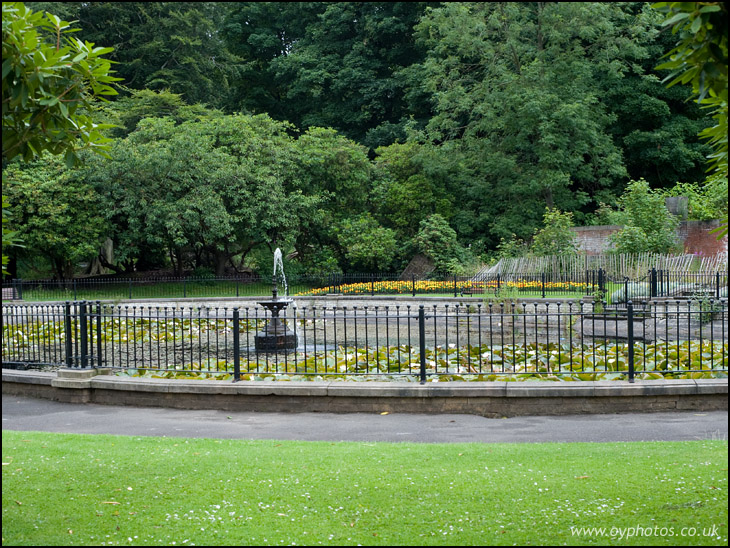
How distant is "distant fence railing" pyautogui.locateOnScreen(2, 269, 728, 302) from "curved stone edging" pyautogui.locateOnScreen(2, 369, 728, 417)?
37.4 ft

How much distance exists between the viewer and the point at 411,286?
28.6 meters

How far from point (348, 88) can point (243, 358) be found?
111 ft

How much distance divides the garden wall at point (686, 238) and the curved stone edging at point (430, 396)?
Answer: 21157 mm

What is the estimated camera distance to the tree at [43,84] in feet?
14.5

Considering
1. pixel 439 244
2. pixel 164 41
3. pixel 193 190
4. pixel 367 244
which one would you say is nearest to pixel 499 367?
pixel 439 244

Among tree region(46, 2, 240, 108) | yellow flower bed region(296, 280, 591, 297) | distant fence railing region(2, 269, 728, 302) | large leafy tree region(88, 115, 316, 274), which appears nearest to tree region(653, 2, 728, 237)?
distant fence railing region(2, 269, 728, 302)

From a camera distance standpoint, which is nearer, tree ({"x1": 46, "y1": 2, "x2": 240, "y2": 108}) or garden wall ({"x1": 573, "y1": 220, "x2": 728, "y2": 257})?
garden wall ({"x1": 573, "y1": 220, "x2": 728, "y2": 257})

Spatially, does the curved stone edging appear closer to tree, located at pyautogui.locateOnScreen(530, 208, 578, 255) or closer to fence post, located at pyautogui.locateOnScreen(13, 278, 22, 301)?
fence post, located at pyautogui.locateOnScreen(13, 278, 22, 301)

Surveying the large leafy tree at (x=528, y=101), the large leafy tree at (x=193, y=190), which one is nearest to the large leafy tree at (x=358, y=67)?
the large leafy tree at (x=528, y=101)

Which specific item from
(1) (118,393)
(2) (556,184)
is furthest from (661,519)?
(2) (556,184)

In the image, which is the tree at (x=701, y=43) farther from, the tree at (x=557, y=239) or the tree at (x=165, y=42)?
the tree at (x=165, y=42)

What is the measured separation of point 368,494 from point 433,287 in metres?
22.5

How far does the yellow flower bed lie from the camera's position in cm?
2678

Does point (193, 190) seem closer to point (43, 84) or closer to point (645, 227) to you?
point (645, 227)
